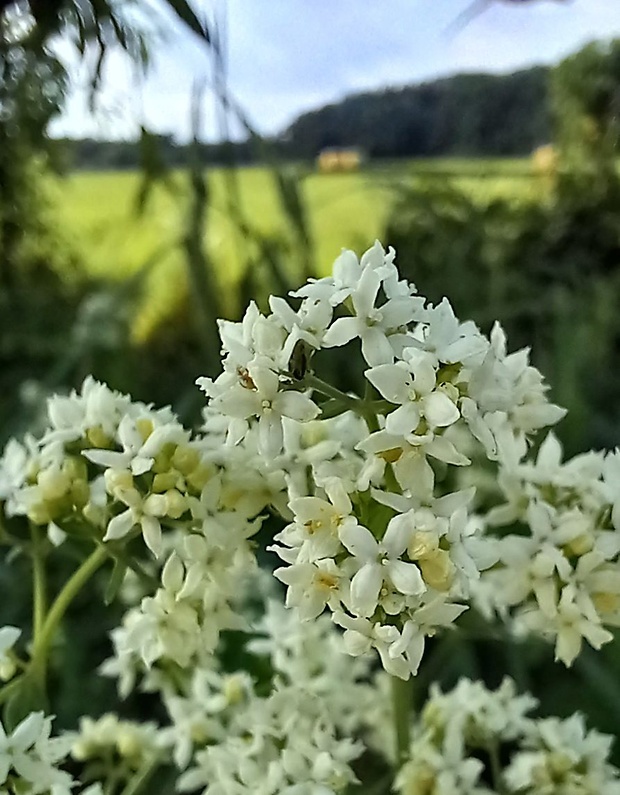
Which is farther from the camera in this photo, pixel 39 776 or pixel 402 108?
pixel 402 108

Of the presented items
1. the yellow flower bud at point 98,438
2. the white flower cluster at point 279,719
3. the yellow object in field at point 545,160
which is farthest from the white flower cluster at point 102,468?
the yellow object in field at point 545,160

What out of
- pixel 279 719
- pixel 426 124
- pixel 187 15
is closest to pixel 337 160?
pixel 426 124

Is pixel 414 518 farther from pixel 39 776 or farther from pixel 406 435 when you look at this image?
pixel 39 776

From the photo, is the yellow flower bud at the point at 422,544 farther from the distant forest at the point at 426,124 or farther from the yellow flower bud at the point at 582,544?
the distant forest at the point at 426,124

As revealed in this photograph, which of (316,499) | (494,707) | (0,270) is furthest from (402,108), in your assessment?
(316,499)

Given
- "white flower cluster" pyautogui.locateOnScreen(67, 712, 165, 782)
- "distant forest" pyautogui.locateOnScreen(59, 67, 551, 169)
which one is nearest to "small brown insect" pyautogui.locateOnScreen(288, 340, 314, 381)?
"white flower cluster" pyautogui.locateOnScreen(67, 712, 165, 782)
